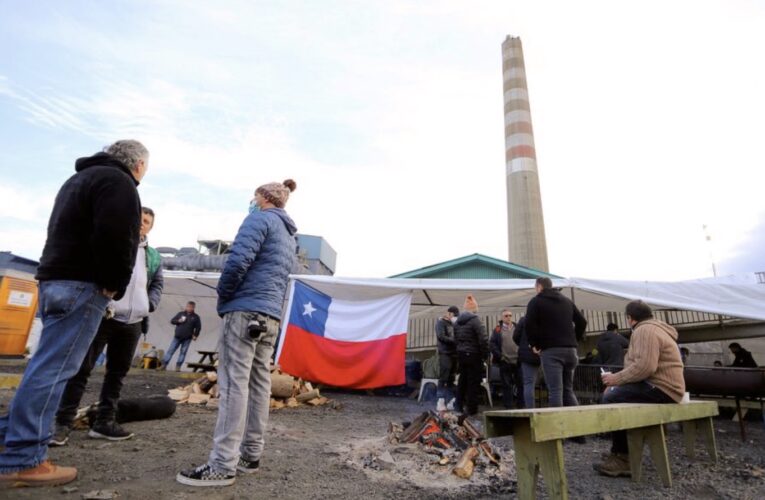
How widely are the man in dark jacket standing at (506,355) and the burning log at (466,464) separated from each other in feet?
13.7

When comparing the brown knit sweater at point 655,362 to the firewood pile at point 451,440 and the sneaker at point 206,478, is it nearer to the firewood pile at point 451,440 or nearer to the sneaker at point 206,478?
the firewood pile at point 451,440

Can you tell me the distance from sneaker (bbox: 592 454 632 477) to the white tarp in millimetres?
3867

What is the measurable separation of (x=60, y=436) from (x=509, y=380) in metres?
6.68

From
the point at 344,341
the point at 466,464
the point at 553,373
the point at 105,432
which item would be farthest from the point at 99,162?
the point at 344,341

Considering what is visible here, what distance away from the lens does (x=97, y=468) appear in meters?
2.58

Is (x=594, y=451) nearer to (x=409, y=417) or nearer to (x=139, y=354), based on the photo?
(x=409, y=417)

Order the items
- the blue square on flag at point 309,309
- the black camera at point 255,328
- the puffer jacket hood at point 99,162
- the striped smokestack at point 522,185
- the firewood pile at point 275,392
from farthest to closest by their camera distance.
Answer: the striped smokestack at point 522,185 → the blue square on flag at point 309,309 → the firewood pile at point 275,392 → the black camera at point 255,328 → the puffer jacket hood at point 99,162

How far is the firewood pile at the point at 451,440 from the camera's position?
340 cm

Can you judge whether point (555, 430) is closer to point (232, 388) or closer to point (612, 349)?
point (232, 388)

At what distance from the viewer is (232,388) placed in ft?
8.21

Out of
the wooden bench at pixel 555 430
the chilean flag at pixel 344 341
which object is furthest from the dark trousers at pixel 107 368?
the chilean flag at pixel 344 341

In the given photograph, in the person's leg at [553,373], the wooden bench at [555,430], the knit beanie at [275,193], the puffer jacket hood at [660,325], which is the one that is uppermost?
the knit beanie at [275,193]

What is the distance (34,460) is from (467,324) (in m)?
5.38

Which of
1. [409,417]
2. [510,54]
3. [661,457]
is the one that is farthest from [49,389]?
[510,54]
